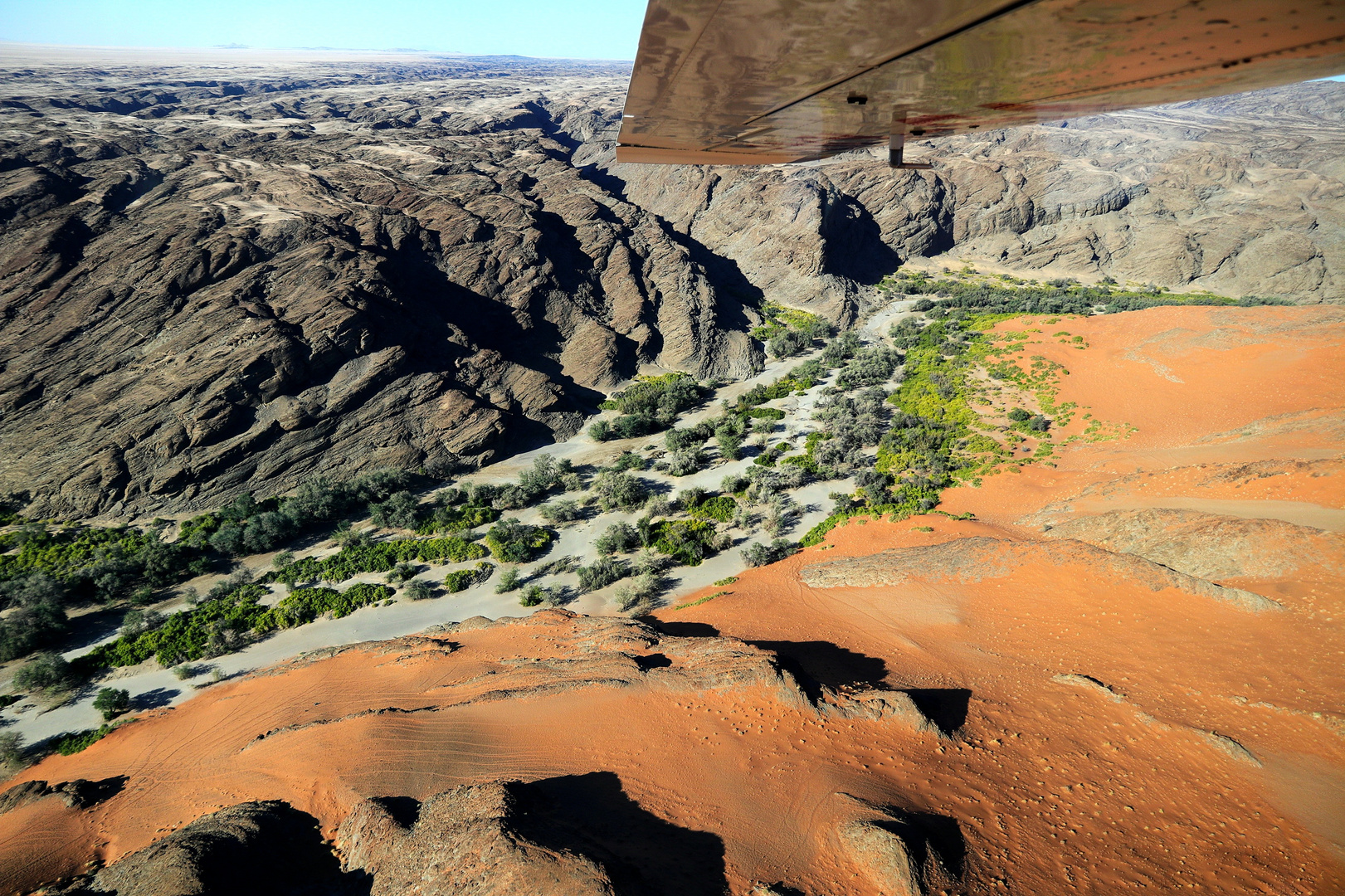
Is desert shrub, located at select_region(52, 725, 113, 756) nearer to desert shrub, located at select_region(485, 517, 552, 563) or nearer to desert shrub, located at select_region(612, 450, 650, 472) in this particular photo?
desert shrub, located at select_region(485, 517, 552, 563)

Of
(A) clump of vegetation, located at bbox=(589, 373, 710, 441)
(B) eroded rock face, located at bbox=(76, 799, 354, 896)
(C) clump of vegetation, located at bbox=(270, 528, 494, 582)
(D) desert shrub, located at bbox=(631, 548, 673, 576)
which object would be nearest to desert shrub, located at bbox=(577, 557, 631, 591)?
(D) desert shrub, located at bbox=(631, 548, 673, 576)

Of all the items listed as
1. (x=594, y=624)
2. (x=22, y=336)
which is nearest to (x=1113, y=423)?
(x=594, y=624)

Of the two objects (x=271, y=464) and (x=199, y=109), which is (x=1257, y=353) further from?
(x=199, y=109)

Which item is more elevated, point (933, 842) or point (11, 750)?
point (933, 842)

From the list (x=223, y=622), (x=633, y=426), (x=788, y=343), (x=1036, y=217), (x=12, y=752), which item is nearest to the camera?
(x=12, y=752)

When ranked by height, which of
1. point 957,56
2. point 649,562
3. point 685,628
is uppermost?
point 957,56

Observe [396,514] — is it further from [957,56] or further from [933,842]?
[957,56]

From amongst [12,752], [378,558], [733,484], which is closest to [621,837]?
[12,752]
